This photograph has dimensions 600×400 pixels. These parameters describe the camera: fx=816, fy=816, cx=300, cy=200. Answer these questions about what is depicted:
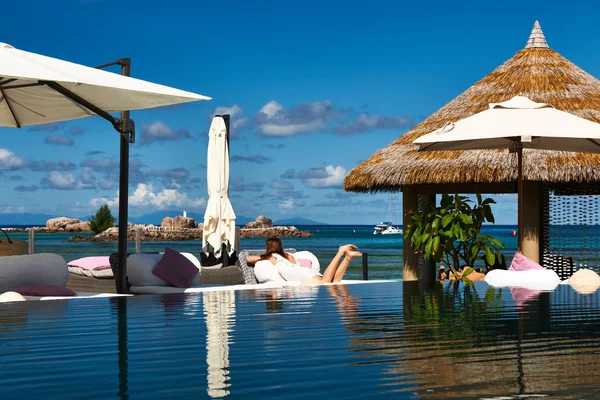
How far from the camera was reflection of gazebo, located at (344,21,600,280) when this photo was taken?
36.4 feet

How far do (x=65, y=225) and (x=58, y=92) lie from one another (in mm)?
74031

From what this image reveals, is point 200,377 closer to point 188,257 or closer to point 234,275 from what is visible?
point 188,257

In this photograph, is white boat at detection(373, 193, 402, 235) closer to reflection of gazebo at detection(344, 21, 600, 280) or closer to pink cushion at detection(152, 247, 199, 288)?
reflection of gazebo at detection(344, 21, 600, 280)

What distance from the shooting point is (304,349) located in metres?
3.26

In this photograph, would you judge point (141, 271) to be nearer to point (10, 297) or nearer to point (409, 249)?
point (10, 297)

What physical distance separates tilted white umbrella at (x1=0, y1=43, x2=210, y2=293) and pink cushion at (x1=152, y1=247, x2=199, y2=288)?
0.40m

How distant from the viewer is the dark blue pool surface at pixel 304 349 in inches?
99.7

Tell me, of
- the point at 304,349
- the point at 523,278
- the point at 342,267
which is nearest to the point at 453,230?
the point at 342,267

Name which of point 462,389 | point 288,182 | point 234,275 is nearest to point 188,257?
point 234,275

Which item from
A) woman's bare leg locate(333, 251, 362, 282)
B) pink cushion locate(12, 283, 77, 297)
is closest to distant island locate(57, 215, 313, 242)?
woman's bare leg locate(333, 251, 362, 282)

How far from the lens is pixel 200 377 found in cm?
268

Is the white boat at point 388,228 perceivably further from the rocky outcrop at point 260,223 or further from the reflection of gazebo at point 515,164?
the reflection of gazebo at point 515,164

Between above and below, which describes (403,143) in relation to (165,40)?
below

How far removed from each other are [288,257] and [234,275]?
61 centimetres
